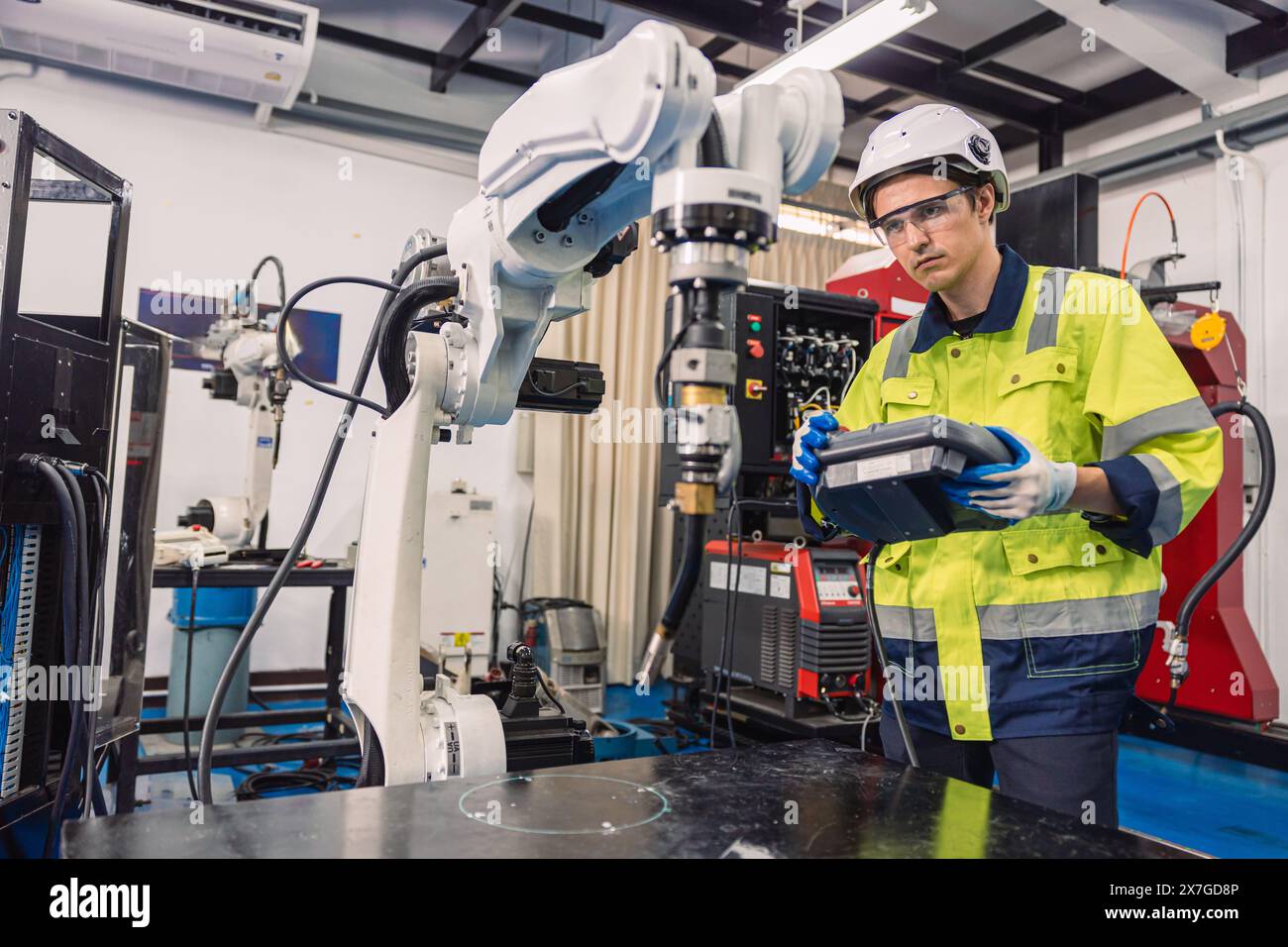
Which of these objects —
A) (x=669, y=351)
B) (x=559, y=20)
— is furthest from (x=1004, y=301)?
(x=559, y=20)

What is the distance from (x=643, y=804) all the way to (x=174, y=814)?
0.40 m

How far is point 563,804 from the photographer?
81 centimetres

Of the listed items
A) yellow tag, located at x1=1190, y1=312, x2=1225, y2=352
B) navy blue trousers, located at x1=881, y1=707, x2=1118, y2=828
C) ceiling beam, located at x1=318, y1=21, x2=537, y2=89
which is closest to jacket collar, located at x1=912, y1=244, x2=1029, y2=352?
navy blue trousers, located at x1=881, y1=707, x2=1118, y2=828

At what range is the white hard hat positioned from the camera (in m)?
1.30

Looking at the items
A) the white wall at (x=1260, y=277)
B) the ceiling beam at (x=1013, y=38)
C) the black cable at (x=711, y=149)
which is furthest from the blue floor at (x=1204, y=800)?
the ceiling beam at (x=1013, y=38)

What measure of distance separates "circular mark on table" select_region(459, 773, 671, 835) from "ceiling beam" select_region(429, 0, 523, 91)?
12.2 feet

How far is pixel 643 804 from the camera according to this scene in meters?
0.81

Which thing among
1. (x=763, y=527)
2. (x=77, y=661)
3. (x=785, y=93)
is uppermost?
(x=785, y=93)

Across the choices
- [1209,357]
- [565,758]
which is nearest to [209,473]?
[565,758]

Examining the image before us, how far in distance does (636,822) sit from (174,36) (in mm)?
3663

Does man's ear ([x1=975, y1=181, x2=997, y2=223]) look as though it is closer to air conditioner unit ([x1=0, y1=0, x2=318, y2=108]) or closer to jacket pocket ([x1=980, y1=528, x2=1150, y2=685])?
jacket pocket ([x1=980, y1=528, x2=1150, y2=685])

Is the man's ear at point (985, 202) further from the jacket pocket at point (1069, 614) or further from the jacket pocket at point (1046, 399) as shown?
the jacket pocket at point (1069, 614)

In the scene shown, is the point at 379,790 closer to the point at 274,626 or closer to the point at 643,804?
the point at 643,804
